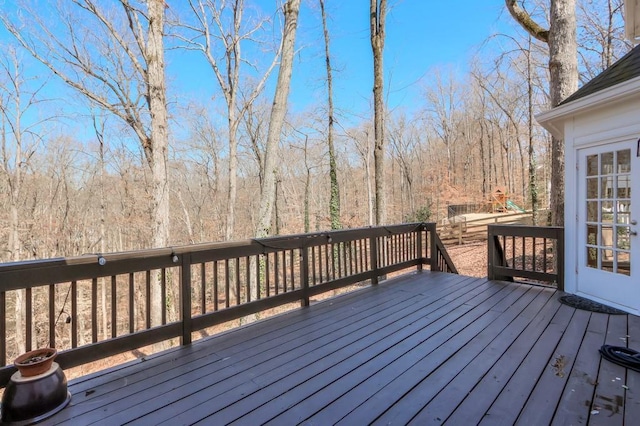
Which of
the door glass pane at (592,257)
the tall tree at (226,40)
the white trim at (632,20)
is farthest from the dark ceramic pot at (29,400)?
the tall tree at (226,40)

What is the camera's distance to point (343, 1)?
1105 centimetres

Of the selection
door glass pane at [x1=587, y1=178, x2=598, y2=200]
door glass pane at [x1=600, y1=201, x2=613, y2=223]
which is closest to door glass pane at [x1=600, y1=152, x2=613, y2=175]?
door glass pane at [x1=587, y1=178, x2=598, y2=200]

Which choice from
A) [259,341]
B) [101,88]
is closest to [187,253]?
[259,341]

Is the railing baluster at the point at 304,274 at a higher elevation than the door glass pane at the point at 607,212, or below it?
below

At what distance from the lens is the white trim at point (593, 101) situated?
10.1 feet

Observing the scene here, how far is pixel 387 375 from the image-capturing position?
6.92 ft

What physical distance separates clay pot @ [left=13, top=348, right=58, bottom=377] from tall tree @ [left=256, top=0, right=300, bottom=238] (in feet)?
13.8

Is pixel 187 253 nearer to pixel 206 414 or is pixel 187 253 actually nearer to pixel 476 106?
pixel 206 414

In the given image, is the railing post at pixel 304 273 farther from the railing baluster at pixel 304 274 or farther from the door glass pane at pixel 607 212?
the door glass pane at pixel 607 212

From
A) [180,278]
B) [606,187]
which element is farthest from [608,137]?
[180,278]

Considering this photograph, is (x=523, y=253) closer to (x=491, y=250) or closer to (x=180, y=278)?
(x=491, y=250)

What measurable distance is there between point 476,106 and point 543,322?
76.7ft

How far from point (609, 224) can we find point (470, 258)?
7.68 metres

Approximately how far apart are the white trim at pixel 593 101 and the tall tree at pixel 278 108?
4.08 meters
